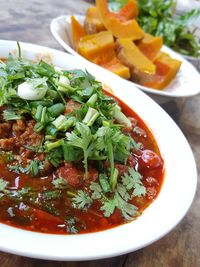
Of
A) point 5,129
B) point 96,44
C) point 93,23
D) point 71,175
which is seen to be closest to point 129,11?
point 93,23

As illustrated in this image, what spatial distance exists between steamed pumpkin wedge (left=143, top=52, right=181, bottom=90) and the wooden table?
21cm

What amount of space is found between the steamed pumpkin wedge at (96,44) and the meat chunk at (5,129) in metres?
1.22

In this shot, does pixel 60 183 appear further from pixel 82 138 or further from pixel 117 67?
pixel 117 67

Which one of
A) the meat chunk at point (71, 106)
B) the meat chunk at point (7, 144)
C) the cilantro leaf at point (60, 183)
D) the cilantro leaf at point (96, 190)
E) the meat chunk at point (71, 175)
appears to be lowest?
the cilantro leaf at point (96, 190)

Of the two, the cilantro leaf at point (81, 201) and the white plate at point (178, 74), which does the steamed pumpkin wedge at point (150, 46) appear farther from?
the cilantro leaf at point (81, 201)

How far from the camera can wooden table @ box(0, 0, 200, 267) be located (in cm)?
146

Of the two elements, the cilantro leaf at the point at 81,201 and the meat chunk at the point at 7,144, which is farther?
the meat chunk at the point at 7,144

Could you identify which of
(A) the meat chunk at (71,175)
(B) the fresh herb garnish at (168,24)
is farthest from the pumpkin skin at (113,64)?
(A) the meat chunk at (71,175)

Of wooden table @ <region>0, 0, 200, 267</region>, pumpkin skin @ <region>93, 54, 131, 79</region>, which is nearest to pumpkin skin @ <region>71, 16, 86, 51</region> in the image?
wooden table @ <region>0, 0, 200, 267</region>

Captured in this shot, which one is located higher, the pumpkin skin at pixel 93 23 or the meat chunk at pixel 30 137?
the meat chunk at pixel 30 137

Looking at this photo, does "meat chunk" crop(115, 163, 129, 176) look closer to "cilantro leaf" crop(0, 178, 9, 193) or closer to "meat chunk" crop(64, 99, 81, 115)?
"meat chunk" crop(64, 99, 81, 115)

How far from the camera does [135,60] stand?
2.80 m

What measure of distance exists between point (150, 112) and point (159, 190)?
599 mm

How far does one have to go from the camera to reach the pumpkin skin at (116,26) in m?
2.97
